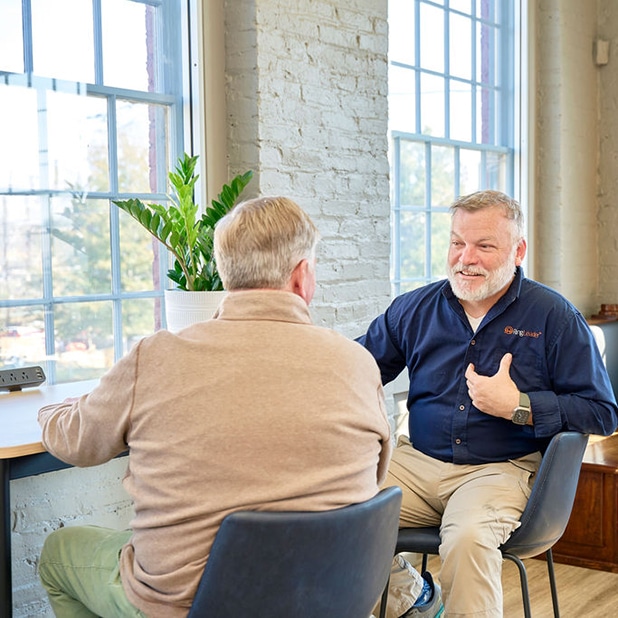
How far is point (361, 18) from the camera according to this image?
348cm

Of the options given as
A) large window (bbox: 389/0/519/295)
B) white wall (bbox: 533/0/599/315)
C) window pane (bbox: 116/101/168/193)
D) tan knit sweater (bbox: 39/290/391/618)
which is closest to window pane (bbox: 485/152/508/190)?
large window (bbox: 389/0/519/295)

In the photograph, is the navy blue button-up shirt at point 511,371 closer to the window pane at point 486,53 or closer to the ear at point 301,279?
the ear at point 301,279

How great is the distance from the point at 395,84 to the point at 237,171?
Answer: 117 centimetres

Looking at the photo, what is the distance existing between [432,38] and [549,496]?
2.51 meters

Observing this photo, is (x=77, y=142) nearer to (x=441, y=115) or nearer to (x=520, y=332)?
(x=520, y=332)

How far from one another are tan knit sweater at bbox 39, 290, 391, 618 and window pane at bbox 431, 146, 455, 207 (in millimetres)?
2625

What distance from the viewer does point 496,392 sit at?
250 cm

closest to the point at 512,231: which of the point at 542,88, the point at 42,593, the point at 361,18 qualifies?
the point at 361,18

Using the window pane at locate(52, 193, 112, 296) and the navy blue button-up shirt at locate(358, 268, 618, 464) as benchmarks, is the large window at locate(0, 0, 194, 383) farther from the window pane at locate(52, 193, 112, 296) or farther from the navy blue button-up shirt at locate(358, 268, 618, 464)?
the navy blue button-up shirt at locate(358, 268, 618, 464)

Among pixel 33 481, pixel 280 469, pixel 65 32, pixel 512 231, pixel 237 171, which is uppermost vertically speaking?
pixel 65 32

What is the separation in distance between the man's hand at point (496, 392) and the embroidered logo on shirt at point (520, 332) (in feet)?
0.32

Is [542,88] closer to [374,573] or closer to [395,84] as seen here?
[395,84]

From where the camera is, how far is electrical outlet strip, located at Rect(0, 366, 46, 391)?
8.39 feet

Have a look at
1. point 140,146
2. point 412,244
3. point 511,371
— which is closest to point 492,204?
point 511,371
